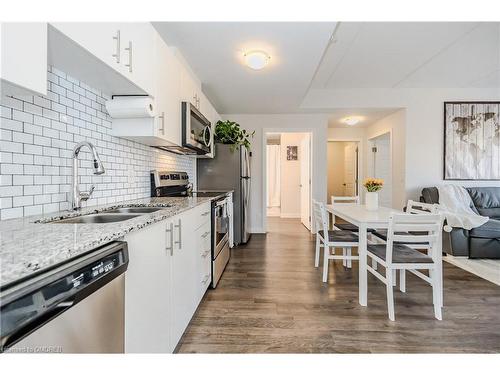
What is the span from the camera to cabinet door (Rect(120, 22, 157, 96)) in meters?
1.48

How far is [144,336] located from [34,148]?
1036 mm

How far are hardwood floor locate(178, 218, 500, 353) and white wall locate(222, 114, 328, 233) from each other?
2.19m

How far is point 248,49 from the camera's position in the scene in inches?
97.7

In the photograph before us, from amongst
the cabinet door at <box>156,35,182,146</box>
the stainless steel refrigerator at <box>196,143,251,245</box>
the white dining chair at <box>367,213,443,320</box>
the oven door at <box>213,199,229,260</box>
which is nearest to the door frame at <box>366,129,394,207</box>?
the stainless steel refrigerator at <box>196,143,251,245</box>

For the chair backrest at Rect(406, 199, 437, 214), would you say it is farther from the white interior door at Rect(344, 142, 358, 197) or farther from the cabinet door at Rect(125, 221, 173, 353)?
the white interior door at Rect(344, 142, 358, 197)

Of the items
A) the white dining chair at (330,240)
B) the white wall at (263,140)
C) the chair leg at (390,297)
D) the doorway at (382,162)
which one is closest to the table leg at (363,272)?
the chair leg at (390,297)

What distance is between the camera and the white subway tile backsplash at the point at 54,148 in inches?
45.4

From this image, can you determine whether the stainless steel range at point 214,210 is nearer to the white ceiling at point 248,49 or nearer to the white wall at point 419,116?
the white ceiling at point 248,49

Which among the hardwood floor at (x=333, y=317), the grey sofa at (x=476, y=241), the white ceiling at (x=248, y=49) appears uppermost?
the white ceiling at (x=248, y=49)

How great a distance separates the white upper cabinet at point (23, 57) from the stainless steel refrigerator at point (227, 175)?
10.0ft

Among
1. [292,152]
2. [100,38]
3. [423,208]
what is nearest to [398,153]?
[423,208]

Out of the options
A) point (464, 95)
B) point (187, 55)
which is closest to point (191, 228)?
point (187, 55)

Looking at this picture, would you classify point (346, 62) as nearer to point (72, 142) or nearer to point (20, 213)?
point (72, 142)

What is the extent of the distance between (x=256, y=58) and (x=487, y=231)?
3463 mm
